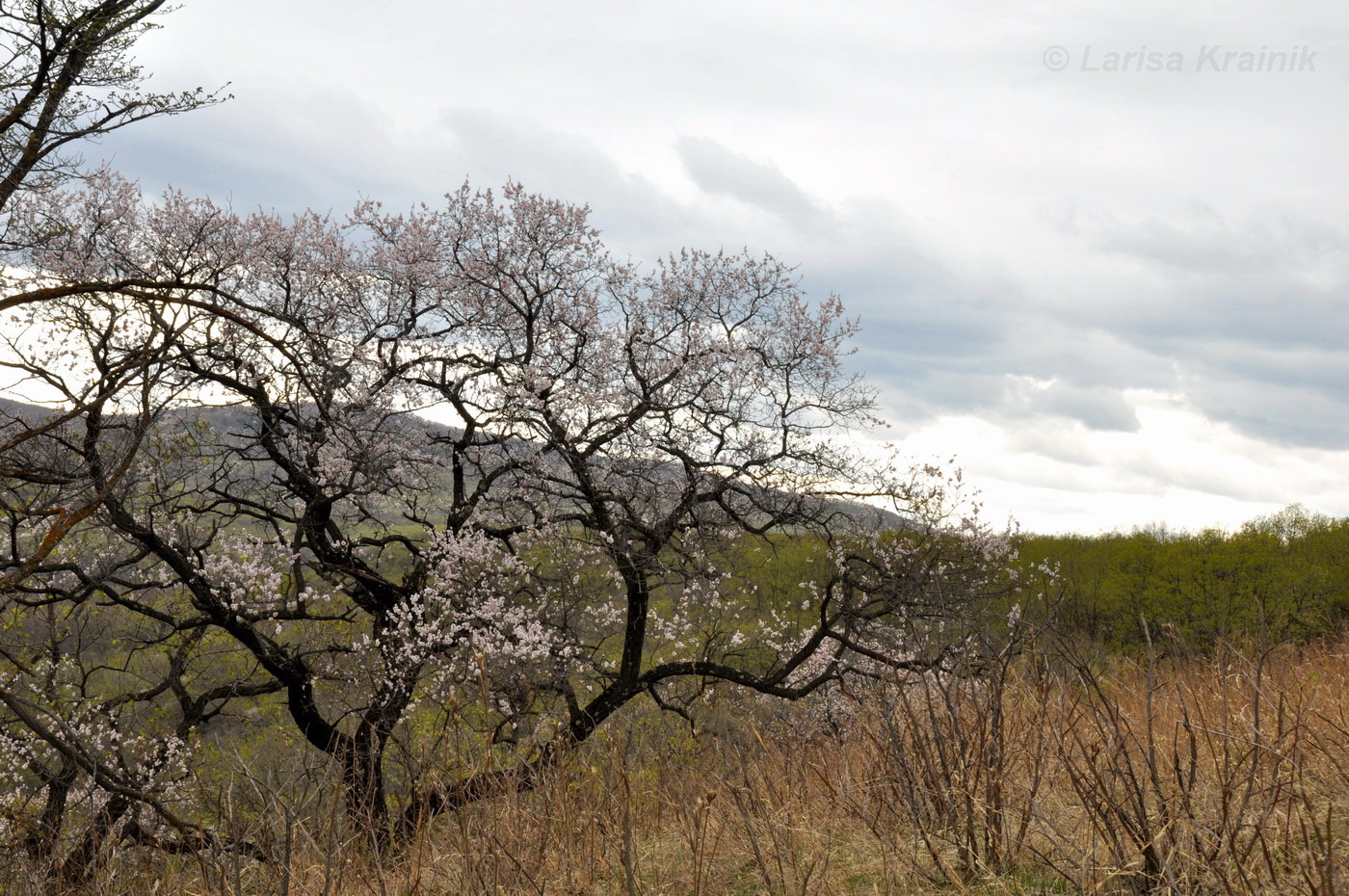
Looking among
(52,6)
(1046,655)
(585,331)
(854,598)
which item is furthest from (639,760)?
(854,598)

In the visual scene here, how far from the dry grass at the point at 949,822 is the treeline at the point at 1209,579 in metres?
22.7

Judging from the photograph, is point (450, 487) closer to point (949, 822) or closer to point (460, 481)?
point (460, 481)

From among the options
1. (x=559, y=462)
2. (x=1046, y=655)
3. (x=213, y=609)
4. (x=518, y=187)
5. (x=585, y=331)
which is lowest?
(x=213, y=609)

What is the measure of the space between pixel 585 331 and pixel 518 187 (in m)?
2.36

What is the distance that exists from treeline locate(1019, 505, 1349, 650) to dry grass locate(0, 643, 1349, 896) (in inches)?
894

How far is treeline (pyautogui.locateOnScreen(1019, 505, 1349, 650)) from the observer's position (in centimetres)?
2636

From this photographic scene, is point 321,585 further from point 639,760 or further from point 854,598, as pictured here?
point 639,760

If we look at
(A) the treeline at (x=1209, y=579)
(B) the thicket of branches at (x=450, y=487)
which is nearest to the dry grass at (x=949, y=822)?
(B) the thicket of branches at (x=450, y=487)

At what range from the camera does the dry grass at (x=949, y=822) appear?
280 cm

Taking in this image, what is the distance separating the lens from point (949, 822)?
12.3 feet

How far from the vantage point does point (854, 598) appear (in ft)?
45.7

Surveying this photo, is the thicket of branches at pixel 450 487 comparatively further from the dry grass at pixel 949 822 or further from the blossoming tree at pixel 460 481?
the dry grass at pixel 949 822

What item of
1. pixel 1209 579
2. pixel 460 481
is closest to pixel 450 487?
pixel 460 481

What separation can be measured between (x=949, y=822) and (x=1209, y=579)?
29.3 metres
